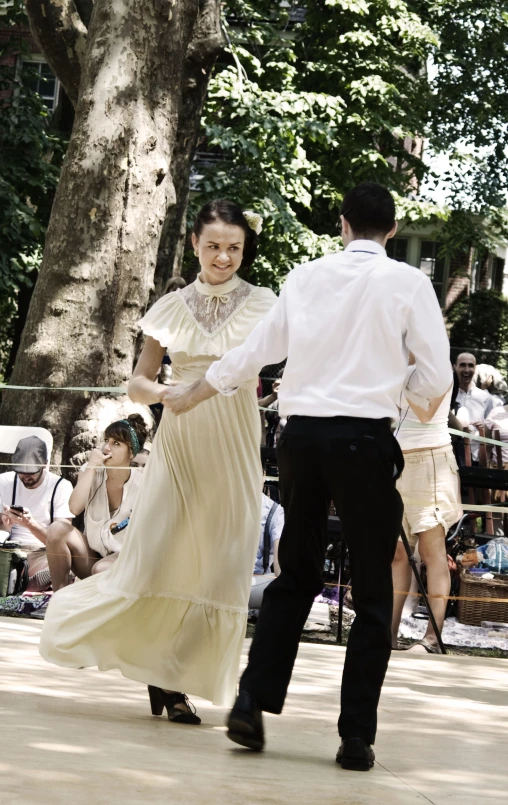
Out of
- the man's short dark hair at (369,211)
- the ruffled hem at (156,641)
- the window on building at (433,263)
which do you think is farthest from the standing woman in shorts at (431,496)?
the window on building at (433,263)

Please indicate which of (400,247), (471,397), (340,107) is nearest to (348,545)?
(471,397)

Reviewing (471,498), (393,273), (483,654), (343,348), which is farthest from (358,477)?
(471,498)

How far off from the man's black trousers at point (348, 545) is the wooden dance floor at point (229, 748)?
249mm

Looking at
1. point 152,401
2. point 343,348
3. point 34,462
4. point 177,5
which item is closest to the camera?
point 343,348

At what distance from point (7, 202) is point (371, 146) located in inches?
305

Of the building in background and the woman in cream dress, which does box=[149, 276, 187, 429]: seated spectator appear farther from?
the building in background

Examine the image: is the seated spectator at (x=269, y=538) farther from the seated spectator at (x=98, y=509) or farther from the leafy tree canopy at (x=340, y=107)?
the leafy tree canopy at (x=340, y=107)

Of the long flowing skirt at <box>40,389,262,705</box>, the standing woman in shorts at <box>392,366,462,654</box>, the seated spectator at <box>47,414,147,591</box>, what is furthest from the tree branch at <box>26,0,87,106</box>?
the long flowing skirt at <box>40,389,262,705</box>

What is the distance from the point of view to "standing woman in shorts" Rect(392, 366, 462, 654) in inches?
285

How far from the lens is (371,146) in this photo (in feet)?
70.6

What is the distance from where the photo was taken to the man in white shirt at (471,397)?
11180 millimetres

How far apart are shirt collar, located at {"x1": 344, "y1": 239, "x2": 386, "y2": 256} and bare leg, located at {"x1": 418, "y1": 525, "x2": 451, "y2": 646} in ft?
11.8

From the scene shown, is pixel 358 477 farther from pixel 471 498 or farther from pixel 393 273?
pixel 471 498

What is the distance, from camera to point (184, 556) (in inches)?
181
